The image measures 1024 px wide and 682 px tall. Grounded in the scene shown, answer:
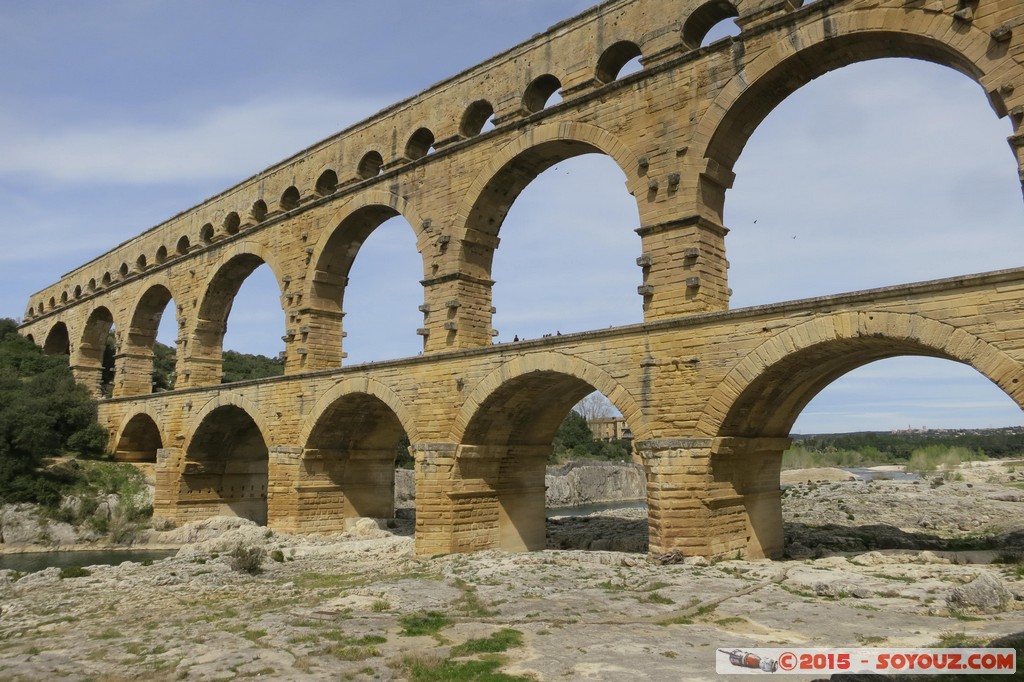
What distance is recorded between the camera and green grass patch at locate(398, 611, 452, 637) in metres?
8.62

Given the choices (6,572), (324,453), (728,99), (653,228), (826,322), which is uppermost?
(728,99)

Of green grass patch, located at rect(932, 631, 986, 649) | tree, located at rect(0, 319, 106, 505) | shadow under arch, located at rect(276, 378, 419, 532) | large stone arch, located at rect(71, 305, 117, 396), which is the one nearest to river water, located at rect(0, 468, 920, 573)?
tree, located at rect(0, 319, 106, 505)

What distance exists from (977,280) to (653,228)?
16.9ft

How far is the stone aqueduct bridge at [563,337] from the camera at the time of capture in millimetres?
10805

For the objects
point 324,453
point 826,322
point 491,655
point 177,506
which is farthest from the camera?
point 177,506

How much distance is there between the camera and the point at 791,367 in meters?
11.5

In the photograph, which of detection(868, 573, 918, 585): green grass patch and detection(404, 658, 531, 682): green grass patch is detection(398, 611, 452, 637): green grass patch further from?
detection(868, 573, 918, 585): green grass patch

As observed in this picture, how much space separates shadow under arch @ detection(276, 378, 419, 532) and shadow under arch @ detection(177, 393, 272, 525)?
4.06 metres

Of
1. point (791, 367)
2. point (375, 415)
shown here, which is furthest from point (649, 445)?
point (375, 415)

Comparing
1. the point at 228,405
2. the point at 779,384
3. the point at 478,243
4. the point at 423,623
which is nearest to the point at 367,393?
the point at 478,243

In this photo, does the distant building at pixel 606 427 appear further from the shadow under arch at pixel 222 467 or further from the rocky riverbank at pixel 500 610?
the rocky riverbank at pixel 500 610

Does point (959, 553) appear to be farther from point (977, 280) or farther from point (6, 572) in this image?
point (6, 572)

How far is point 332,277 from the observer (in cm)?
2080

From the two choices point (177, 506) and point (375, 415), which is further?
point (177, 506)
